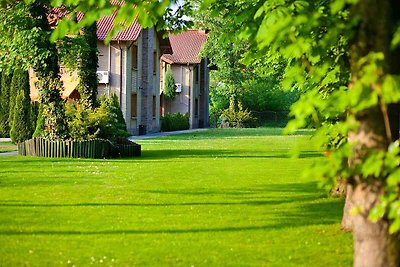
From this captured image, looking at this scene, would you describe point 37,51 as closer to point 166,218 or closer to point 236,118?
point 166,218

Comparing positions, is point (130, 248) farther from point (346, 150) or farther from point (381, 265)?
point (346, 150)

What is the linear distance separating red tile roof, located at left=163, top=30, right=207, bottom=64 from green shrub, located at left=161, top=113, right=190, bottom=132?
5376mm

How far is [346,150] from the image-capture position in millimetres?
5156

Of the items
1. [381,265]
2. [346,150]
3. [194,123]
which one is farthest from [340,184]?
[194,123]

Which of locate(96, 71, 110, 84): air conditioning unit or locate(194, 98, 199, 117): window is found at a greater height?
locate(96, 71, 110, 84): air conditioning unit

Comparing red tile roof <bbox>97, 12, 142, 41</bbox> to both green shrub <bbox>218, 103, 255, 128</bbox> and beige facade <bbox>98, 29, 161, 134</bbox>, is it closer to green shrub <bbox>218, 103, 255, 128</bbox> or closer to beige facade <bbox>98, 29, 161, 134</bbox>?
beige facade <bbox>98, 29, 161, 134</bbox>

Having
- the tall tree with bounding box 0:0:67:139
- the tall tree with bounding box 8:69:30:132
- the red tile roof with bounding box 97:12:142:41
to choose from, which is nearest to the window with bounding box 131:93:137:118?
the red tile roof with bounding box 97:12:142:41

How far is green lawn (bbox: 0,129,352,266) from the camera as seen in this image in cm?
911

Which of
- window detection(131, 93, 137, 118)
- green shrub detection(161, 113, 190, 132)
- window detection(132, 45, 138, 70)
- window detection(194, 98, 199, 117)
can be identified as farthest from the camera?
window detection(194, 98, 199, 117)

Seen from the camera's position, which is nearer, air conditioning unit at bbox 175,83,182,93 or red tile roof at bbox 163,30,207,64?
air conditioning unit at bbox 175,83,182,93

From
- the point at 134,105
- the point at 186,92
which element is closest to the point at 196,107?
the point at 186,92

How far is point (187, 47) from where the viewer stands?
64500 millimetres

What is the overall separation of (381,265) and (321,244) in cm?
343

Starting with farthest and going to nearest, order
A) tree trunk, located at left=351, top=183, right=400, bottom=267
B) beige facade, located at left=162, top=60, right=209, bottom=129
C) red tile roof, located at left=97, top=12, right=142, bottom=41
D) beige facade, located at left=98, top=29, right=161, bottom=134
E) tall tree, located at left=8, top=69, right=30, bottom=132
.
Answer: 1. beige facade, located at left=162, top=60, right=209, bottom=129
2. beige facade, located at left=98, top=29, right=161, bottom=134
3. red tile roof, located at left=97, top=12, right=142, bottom=41
4. tall tree, located at left=8, top=69, right=30, bottom=132
5. tree trunk, located at left=351, top=183, right=400, bottom=267
